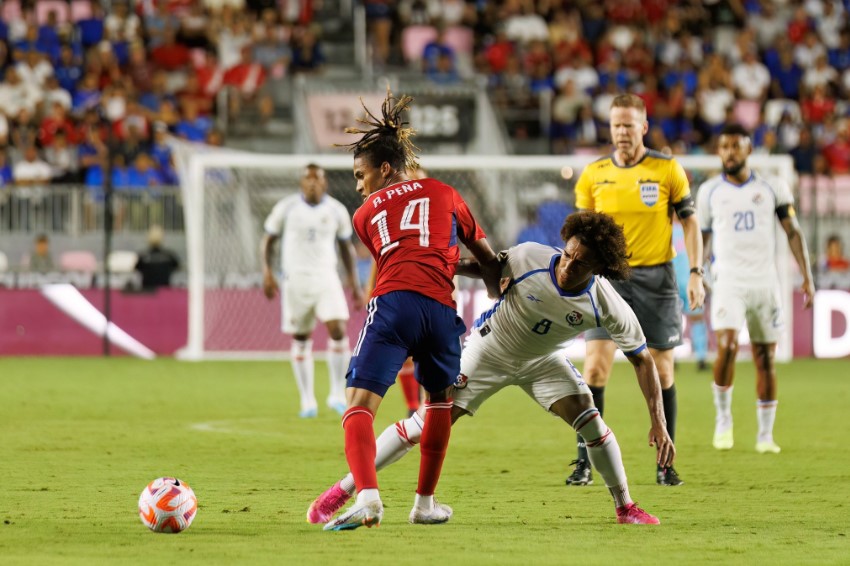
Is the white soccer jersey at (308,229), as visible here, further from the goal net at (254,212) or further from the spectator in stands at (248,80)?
the spectator in stands at (248,80)

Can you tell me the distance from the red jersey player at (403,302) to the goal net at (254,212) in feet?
39.7

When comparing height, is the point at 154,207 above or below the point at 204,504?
above

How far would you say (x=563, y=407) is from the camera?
7.32 m

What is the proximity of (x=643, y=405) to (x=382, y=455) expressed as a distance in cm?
726

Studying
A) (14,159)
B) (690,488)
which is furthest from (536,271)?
(14,159)

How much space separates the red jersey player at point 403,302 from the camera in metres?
6.70

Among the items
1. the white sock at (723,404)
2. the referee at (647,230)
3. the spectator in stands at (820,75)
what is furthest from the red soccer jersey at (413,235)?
the spectator in stands at (820,75)

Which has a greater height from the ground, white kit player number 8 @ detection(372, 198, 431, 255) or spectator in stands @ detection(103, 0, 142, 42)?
spectator in stands @ detection(103, 0, 142, 42)

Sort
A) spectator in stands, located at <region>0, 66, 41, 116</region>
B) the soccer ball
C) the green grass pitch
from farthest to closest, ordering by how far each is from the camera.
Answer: spectator in stands, located at <region>0, 66, 41, 116</region>, the soccer ball, the green grass pitch

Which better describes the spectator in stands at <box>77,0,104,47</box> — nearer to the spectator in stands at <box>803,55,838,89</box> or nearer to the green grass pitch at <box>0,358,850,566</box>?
the green grass pitch at <box>0,358,850,566</box>

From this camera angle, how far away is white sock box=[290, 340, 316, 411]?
13.3m

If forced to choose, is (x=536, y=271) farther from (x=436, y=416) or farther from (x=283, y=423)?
(x=283, y=423)

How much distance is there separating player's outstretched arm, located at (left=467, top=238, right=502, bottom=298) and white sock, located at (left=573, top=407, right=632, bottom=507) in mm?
800

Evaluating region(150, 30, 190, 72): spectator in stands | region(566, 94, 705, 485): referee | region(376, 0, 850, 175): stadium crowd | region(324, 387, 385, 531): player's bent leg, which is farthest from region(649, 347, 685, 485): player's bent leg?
region(150, 30, 190, 72): spectator in stands
